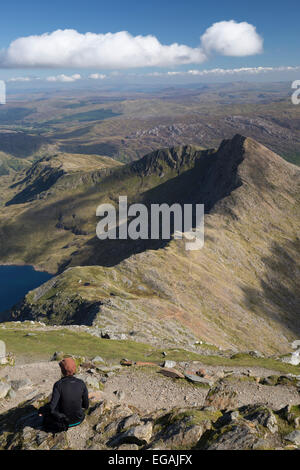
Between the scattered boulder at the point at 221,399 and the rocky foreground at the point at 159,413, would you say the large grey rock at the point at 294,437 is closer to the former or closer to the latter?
the rocky foreground at the point at 159,413

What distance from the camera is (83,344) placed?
43.3m

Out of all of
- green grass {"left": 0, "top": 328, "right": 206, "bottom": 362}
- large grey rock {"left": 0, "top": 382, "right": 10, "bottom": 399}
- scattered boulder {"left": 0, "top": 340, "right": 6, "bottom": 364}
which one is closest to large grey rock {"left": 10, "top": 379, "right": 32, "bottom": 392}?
large grey rock {"left": 0, "top": 382, "right": 10, "bottom": 399}

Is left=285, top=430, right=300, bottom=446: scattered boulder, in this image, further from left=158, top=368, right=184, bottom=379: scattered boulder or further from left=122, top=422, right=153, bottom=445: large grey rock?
left=158, top=368, right=184, bottom=379: scattered boulder

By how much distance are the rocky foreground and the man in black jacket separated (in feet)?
2.38

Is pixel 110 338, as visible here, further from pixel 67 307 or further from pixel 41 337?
pixel 67 307

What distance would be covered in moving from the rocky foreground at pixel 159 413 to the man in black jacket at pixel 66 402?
2.38ft

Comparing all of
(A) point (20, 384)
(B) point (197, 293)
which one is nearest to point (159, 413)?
(A) point (20, 384)

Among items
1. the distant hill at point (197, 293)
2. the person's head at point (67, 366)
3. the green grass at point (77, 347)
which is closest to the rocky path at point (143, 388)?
the green grass at point (77, 347)

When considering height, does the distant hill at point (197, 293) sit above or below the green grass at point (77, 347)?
below

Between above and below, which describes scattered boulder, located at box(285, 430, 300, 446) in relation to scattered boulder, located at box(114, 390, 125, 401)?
above

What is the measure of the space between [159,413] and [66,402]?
6.26 m

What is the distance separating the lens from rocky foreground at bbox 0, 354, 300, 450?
1680 cm

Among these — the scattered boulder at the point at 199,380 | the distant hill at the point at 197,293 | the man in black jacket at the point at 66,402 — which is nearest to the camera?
the man in black jacket at the point at 66,402

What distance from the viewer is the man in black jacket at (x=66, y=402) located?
16719mm
